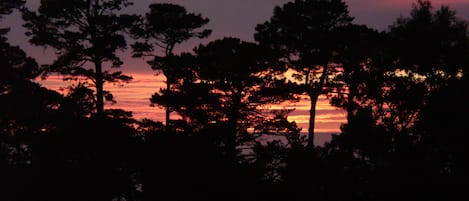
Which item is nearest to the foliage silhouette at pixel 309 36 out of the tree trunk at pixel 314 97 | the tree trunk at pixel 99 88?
the tree trunk at pixel 314 97

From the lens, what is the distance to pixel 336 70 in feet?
134

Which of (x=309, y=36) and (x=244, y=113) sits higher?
(x=309, y=36)

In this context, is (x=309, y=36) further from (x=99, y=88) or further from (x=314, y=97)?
(x=99, y=88)

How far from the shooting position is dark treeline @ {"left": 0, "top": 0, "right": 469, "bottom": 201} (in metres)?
27.2

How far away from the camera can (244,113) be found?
1619 inches

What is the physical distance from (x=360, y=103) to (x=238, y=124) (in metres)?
8.91

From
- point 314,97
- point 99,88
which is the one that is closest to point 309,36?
point 314,97

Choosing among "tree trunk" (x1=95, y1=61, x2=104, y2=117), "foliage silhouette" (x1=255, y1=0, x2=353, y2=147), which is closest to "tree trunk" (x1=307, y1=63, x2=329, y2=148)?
"foliage silhouette" (x1=255, y1=0, x2=353, y2=147)

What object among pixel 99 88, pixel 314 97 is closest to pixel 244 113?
pixel 314 97

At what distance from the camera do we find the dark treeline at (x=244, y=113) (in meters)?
27.2

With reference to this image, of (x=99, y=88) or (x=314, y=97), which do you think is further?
(x=314, y=97)

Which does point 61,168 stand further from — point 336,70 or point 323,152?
point 336,70

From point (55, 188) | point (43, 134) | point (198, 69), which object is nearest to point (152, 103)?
point (198, 69)

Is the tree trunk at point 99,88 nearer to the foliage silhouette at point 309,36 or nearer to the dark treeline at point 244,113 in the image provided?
the dark treeline at point 244,113
